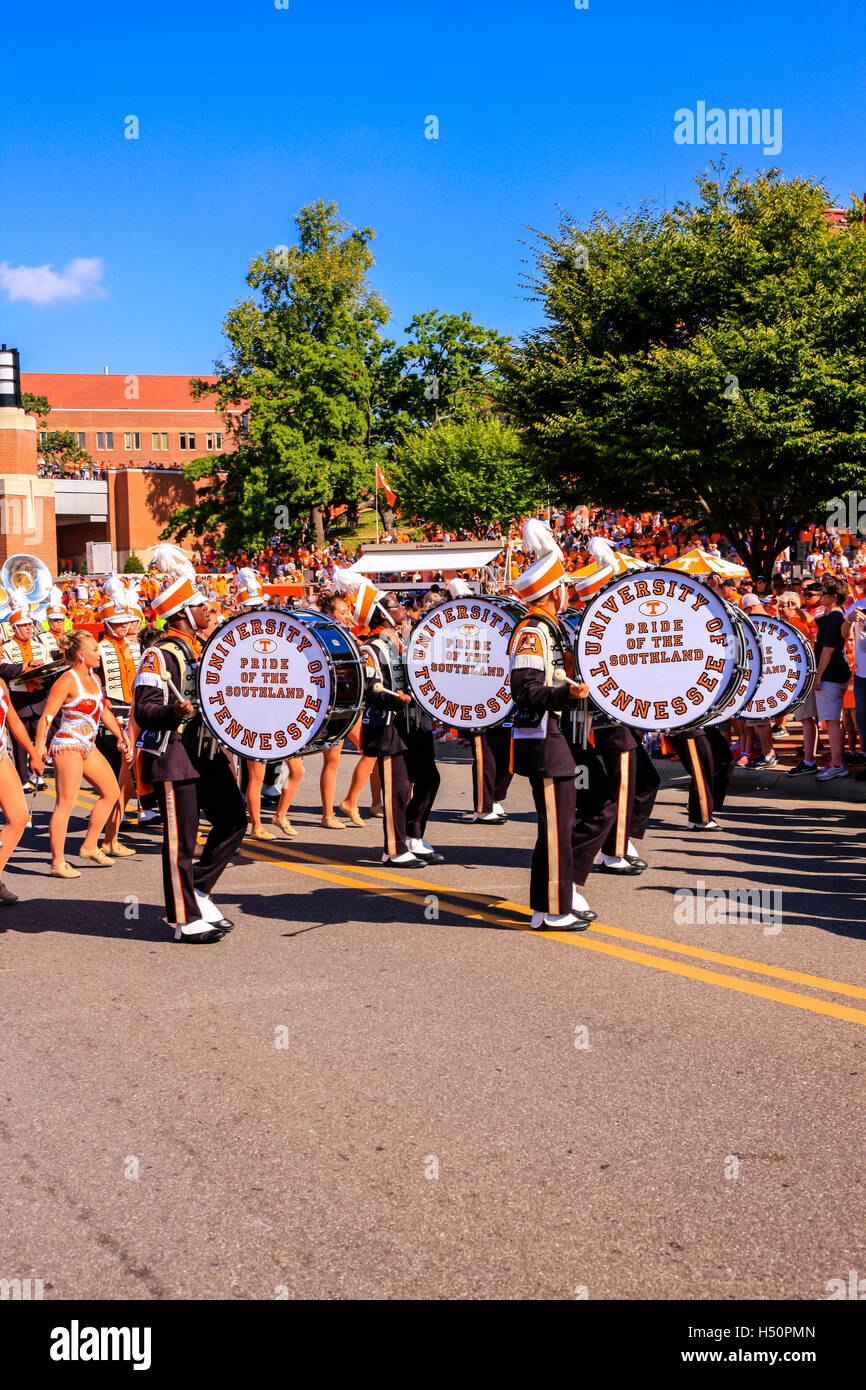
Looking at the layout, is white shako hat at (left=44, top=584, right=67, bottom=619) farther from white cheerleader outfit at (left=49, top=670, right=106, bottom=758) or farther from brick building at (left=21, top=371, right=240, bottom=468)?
brick building at (left=21, top=371, right=240, bottom=468)

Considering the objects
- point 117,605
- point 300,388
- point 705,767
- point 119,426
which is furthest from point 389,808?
point 119,426

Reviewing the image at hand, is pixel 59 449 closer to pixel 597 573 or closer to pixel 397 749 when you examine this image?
pixel 397 749

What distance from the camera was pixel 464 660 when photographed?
8.80 metres

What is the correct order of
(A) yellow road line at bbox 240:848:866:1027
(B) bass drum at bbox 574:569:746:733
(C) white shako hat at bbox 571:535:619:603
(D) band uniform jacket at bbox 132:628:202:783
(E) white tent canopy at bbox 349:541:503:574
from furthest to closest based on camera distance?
(E) white tent canopy at bbox 349:541:503:574 < (C) white shako hat at bbox 571:535:619:603 < (B) bass drum at bbox 574:569:746:733 < (D) band uniform jacket at bbox 132:628:202:783 < (A) yellow road line at bbox 240:848:866:1027

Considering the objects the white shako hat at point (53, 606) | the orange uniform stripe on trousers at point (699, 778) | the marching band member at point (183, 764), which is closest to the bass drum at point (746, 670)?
the orange uniform stripe on trousers at point (699, 778)

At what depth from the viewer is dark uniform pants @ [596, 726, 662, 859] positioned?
25.8 ft

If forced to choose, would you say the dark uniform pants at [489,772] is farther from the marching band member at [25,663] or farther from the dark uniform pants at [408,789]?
the marching band member at [25,663]

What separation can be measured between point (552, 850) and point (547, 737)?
605 mm

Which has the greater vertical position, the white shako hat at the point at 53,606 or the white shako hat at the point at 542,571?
the white shako hat at the point at 542,571

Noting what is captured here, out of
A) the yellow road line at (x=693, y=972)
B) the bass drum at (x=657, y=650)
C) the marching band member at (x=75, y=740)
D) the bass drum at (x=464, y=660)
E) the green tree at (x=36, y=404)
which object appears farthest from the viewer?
the green tree at (x=36, y=404)

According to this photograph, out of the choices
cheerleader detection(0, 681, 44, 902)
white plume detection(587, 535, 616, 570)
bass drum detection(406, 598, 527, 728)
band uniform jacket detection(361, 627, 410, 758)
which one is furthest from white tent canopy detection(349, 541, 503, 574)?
cheerleader detection(0, 681, 44, 902)

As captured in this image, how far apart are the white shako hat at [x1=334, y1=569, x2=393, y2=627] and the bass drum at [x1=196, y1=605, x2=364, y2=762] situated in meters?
2.08

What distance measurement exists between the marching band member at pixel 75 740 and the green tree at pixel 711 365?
1446 centimetres

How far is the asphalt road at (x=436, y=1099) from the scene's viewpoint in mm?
3523
